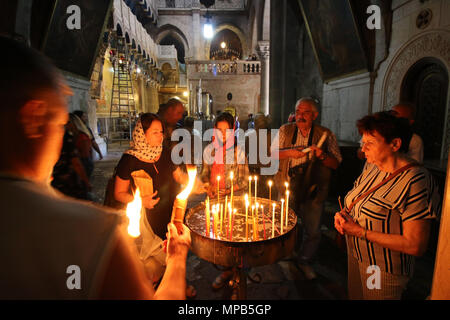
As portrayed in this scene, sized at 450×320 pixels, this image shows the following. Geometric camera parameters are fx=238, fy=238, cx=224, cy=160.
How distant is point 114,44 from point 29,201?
16450 millimetres

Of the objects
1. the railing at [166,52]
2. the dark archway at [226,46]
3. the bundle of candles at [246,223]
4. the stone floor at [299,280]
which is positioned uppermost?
the dark archway at [226,46]

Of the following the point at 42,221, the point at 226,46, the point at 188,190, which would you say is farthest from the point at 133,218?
the point at 226,46

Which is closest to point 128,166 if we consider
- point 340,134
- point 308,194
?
point 308,194

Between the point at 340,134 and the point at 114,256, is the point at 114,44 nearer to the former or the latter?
the point at 340,134

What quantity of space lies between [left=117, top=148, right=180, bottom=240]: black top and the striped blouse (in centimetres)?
175

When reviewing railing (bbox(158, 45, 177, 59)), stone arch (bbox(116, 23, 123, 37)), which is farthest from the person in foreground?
railing (bbox(158, 45, 177, 59))

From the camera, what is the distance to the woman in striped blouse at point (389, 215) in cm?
147

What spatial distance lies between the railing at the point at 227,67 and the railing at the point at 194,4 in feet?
32.7

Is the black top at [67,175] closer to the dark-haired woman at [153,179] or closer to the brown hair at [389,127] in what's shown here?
the dark-haired woman at [153,179]

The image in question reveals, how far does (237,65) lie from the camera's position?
2069 cm

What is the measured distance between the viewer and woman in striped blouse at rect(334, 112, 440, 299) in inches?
57.8

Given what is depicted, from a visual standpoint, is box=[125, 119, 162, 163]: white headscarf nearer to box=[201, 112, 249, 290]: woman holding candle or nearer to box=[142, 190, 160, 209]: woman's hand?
box=[142, 190, 160, 209]: woman's hand

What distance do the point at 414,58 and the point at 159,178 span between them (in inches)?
189

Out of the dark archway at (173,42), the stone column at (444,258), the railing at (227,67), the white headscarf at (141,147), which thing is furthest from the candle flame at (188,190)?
the dark archway at (173,42)
